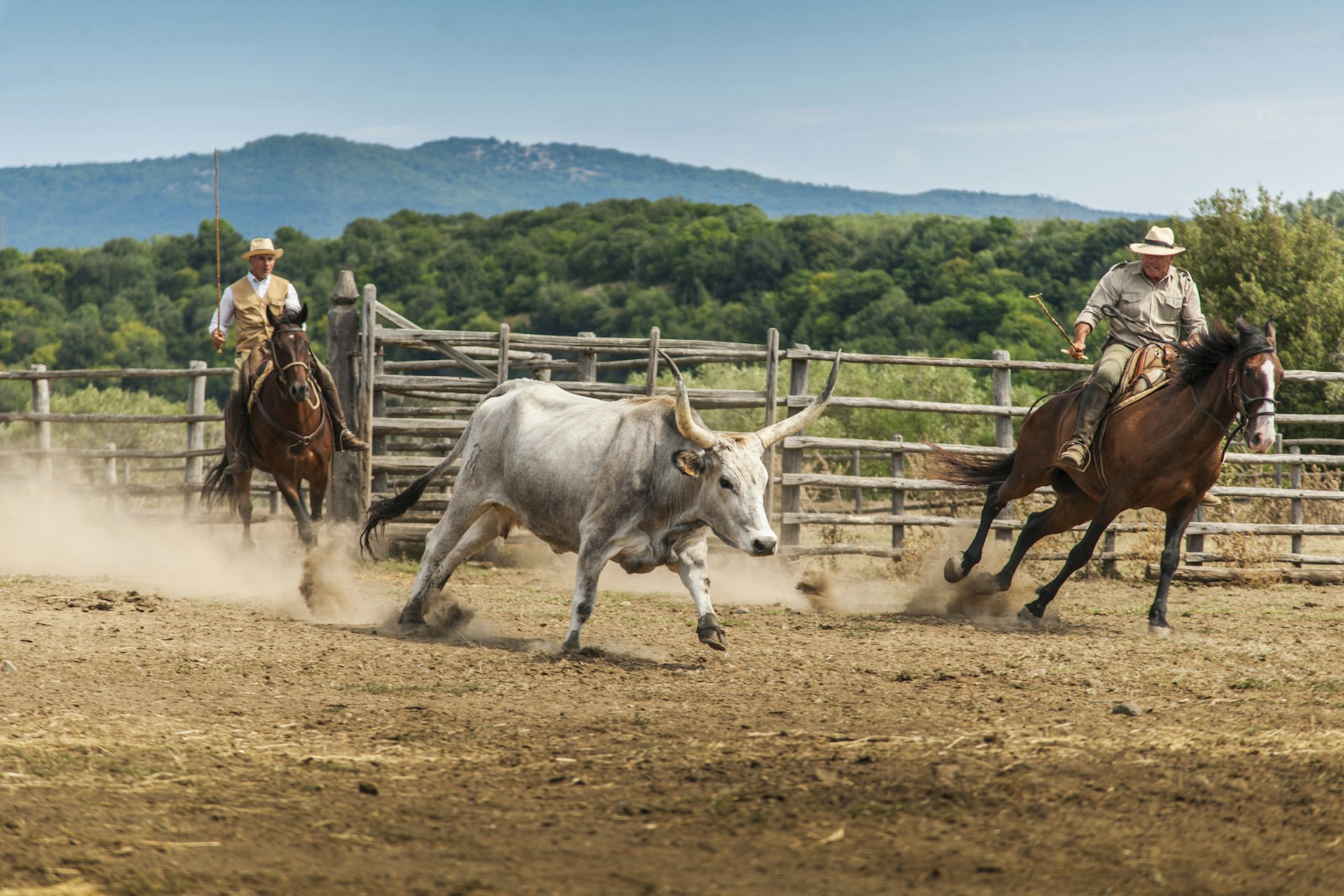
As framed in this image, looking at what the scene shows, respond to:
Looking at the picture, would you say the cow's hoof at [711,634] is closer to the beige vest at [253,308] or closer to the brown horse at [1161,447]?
the brown horse at [1161,447]

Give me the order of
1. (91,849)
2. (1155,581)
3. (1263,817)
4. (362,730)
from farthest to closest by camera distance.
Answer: (1155,581) < (362,730) < (1263,817) < (91,849)

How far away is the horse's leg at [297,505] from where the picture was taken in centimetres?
986

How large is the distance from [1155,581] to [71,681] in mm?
8425

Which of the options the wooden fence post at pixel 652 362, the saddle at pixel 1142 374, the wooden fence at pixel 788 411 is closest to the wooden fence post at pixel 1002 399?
the wooden fence at pixel 788 411

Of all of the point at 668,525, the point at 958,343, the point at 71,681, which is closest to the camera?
the point at 71,681

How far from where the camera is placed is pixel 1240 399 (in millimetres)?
7805

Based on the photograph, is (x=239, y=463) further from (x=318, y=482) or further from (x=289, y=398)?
(x=289, y=398)

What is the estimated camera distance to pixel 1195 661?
23.1 feet

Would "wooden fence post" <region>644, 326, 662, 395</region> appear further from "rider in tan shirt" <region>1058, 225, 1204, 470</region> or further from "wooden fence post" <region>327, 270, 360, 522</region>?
"rider in tan shirt" <region>1058, 225, 1204, 470</region>

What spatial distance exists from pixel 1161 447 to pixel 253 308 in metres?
7.04

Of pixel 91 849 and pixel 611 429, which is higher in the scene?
pixel 611 429

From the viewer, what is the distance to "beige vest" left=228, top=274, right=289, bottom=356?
10688mm

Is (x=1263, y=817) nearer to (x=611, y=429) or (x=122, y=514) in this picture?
(x=611, y=429)

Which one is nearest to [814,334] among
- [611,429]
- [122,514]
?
[122,514]
